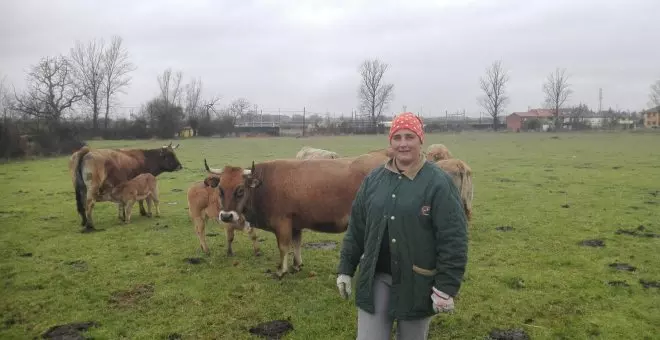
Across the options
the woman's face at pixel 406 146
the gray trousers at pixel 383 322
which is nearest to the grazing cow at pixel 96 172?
the gray trousers at pixel 383 322

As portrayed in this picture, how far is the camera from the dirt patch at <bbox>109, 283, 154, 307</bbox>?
717 centimetres

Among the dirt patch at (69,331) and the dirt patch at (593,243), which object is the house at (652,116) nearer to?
the dirt patch at (593,243)

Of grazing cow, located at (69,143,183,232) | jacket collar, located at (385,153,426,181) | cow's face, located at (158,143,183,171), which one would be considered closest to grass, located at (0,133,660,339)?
grazing cow, located at (69,143,183,232)

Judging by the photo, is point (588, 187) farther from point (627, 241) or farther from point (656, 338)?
point (656, 338)

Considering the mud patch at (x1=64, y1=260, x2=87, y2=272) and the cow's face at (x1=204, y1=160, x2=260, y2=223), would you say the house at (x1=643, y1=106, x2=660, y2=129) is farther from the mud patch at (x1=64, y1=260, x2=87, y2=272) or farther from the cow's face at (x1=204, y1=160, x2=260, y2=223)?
the mud patch at (x1=64, y1=260, x2=87, y2=272)

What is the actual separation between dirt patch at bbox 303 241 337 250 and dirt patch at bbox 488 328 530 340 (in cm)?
464

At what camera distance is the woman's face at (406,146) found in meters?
3.87

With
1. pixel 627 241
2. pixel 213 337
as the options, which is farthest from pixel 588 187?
pixel 213 337

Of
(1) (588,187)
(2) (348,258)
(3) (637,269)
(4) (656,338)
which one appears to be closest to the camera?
(2) (348,258)

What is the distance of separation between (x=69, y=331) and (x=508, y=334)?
5425 mm

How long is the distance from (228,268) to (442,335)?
14.1ft

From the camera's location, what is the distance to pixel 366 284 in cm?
389

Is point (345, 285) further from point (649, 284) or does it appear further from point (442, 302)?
point (649, 284)

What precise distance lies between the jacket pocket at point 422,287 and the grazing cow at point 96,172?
10.5 m
